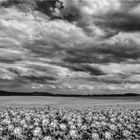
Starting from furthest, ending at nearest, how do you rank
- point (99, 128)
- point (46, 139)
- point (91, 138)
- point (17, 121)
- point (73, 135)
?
point (17, 121)
point (99, 128)
point (91, 138)
point (73, 135)
point (46, 139)

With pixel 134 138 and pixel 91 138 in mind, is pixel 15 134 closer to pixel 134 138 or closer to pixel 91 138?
pixel 91 138

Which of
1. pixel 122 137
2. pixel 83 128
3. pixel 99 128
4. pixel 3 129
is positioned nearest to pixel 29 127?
pixel 3 129

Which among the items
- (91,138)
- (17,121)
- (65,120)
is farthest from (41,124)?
(91,138)

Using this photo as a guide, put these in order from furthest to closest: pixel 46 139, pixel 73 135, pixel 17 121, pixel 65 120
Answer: pixel 65 120 < pixel 17 121 < pixel 73 135 < pixel 46 139

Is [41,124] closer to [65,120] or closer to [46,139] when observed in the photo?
[65,120]

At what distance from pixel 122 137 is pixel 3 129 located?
5359 millimetres

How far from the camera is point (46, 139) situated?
376 inches

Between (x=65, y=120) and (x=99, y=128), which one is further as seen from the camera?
(x=65, y=120)

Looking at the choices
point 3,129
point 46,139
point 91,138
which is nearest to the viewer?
point 46,139

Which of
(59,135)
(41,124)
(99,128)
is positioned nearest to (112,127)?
(99,128)

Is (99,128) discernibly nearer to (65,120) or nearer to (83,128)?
(83,128)

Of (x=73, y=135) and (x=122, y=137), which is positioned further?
(x=122, y=137)

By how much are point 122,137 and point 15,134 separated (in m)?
4.64

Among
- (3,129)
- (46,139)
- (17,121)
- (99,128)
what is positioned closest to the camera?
(46,139)
